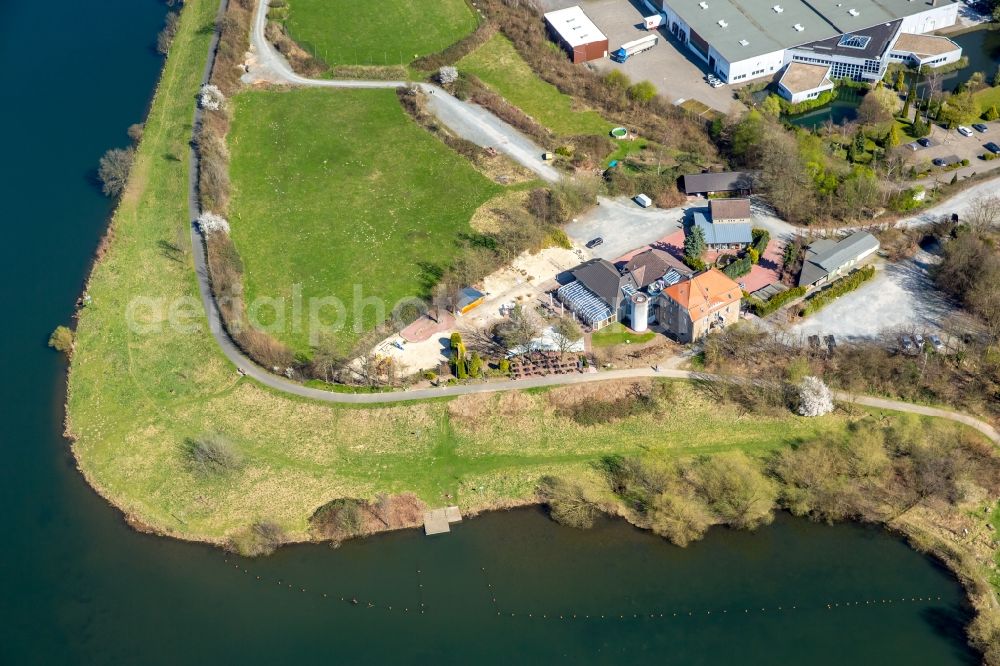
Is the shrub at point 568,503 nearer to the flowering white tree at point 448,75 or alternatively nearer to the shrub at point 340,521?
the shrub at point 340,521

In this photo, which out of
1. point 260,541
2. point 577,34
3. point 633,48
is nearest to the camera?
point 260,541

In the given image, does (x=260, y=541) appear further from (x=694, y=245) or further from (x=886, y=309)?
(x=886, y=309)

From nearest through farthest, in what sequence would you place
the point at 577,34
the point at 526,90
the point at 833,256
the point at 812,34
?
the point at 833,256
the point at 526,90
the point at 812,34
the point at 577,34

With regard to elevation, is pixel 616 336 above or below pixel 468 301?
below

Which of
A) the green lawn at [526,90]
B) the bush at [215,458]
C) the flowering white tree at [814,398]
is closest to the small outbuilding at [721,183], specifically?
the green lawn at [526,90]

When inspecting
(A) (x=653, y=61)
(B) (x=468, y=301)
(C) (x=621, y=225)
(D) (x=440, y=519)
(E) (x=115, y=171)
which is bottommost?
(D) (x=440, y=519)

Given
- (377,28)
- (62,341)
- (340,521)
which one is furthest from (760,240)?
(62,341)

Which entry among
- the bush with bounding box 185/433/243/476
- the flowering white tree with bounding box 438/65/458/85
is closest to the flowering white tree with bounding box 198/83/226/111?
the flowering white tree with bounding box 438/65/458/85
